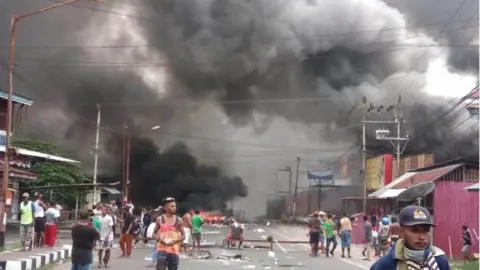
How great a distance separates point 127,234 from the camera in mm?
16328

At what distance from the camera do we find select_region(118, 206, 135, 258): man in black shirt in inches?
627

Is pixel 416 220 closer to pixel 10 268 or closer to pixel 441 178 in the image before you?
pixel 10 268

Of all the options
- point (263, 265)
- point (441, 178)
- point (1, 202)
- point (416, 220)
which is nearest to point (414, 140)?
point (441, 178)

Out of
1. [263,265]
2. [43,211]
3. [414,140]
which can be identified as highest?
[414,140]

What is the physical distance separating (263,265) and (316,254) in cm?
428

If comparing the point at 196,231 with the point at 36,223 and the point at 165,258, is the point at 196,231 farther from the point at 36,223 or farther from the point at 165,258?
the point at 165,258

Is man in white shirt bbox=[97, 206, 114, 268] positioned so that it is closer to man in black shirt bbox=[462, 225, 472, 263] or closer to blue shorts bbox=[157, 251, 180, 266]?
blue shorts bbox=[157, 251, 180, 266]

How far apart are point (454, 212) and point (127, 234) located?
360 inches

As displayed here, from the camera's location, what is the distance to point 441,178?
75.1 ft

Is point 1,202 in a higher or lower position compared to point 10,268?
higher

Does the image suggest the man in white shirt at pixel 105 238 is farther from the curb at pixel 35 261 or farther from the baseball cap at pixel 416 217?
the baseball cap at pixel 416 217

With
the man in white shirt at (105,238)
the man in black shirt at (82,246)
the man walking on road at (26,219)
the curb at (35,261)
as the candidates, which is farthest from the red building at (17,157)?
the man in black shirt at (82,246)

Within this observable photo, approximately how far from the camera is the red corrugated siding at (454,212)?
17688 millimetres

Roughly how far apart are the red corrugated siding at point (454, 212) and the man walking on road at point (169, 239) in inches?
463
